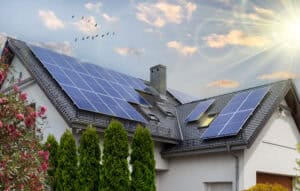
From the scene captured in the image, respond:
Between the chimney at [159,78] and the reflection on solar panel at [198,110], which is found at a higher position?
the chimney at [159,78]

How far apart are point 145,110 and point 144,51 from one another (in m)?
2.75

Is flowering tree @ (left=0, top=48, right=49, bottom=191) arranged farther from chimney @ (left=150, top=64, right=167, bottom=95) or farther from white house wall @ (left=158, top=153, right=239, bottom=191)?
chimney @ (left=150, top=64, right=167, bottom=95)

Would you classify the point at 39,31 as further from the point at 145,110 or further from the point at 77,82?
the point at 145,110

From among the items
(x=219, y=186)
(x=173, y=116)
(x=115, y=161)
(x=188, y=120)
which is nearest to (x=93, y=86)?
(x=173, y=116)

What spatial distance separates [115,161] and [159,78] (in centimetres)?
890

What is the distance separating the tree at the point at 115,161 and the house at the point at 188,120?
4.25ft

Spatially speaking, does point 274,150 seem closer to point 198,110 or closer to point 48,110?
point 198,110

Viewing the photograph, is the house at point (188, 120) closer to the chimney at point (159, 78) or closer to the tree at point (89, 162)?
the tree at point (89, 162)

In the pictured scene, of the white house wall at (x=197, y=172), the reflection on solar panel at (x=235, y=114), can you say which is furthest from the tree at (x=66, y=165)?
the reflection on solar panel at (x=235, y=114)

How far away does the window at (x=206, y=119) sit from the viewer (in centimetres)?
1632

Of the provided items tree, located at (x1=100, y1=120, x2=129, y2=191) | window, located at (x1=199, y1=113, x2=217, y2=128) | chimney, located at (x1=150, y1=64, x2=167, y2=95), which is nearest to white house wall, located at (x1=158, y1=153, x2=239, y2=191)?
window, located at (x1=199, y1=113, x2=217, y2=128)

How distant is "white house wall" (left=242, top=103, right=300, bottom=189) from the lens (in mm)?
14195

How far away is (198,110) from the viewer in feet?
58.1

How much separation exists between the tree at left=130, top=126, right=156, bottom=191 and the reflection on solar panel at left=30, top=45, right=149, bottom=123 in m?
2.07
